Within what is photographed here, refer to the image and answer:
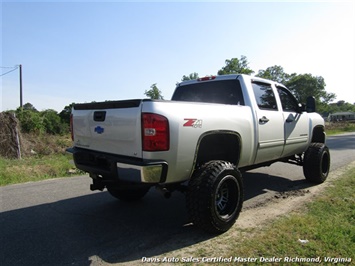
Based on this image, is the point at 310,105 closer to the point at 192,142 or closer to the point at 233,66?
the point at 192,142

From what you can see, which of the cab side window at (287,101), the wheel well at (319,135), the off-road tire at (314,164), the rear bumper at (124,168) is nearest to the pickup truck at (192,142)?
Result: the rear bumper at (124,168)

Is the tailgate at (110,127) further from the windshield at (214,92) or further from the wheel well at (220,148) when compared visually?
the windshield at (214,92)

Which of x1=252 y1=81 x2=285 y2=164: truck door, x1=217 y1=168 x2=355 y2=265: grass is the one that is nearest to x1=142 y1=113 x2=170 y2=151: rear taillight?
x1=217 y1=168 x2=355 y2=265: grass

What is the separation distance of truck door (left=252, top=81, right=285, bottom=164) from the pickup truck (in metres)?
0.02

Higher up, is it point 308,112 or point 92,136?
point 308,112

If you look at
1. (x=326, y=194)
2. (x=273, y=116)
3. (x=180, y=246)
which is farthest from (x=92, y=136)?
(x=326, y=194)

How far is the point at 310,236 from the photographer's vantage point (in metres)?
3.36

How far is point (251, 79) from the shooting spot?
15.6 feet

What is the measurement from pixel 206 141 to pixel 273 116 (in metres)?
1.68

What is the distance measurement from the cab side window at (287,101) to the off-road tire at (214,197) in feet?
7.84

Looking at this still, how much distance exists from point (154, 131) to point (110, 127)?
2.29ft

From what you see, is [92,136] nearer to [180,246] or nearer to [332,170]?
Answer: [180,246]

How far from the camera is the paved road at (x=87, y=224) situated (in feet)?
10.3

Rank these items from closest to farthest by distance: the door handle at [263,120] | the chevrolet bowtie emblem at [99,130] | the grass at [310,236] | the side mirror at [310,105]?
the grass at [310,236] → the chevrolet bowtie emblem at [99,130] → the door handle at [263,120] → the side mirror at [310,105]
